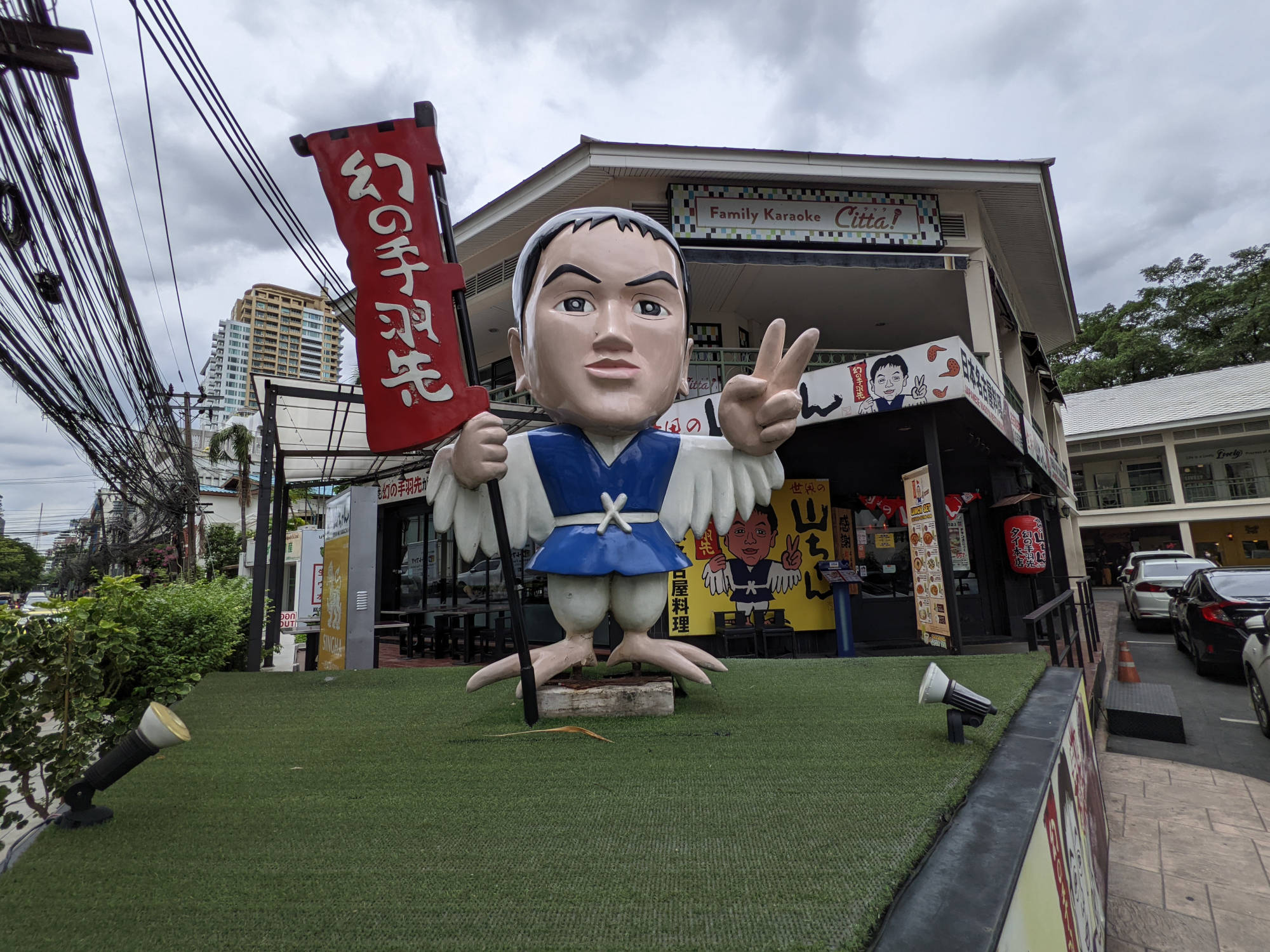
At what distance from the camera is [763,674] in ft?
14.9

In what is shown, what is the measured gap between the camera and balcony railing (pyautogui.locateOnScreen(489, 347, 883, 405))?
7957mm

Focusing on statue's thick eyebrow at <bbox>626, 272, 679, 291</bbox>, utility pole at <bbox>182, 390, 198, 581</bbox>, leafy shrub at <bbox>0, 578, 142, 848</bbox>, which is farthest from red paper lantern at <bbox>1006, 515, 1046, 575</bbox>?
utility pole at <bbox>182, 390, 198, 581</bbox>

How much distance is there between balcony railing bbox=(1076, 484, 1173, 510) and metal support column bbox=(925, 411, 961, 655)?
70.8 feet

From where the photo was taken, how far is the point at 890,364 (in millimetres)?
6934

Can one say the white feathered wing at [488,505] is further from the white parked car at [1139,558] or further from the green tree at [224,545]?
the green tree at [224,545]

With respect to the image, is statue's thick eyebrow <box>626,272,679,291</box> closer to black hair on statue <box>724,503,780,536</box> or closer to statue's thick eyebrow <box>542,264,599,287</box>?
statue's thick eyebrow <box>542,264,599,287</box>

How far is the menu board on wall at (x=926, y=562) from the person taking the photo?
684 cm

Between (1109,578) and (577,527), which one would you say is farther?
(1109,578)

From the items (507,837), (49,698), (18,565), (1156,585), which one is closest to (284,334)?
(49,698)

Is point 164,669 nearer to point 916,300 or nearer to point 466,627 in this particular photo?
Answer: point 466,627

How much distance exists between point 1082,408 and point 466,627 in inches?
→ 1075

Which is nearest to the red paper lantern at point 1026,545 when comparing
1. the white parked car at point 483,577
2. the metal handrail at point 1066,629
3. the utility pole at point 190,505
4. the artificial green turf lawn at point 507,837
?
the metal handrail at point 1066,629

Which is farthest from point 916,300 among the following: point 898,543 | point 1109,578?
point 1109,578

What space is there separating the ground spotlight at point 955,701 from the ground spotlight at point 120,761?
8.46 feet
